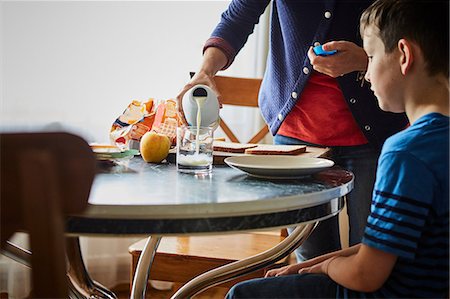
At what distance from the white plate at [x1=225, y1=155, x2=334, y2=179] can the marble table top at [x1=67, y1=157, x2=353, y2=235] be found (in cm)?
2

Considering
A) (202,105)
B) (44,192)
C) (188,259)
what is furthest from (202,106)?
(44,192)

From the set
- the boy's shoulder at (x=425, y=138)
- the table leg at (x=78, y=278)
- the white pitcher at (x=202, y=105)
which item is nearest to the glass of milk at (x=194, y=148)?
the white pitcher at (x=202, y=105)

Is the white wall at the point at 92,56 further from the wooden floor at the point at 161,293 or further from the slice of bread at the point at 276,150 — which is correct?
the slice of bread at the point at 276,150

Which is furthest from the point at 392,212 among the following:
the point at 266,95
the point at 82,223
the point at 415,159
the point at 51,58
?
the point at 51,58

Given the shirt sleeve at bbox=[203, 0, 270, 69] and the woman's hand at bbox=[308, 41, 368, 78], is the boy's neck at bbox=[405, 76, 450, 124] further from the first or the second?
the shirt sleeve at bbox=[203, 0, 270, 69]

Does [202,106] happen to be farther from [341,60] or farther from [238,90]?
[238,90]

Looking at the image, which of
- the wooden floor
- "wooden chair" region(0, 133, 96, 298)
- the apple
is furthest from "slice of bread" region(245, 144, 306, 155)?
the wooden floor

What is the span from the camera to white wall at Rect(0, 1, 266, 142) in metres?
2.33

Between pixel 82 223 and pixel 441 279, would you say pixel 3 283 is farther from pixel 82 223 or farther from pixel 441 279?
pixel 441 279

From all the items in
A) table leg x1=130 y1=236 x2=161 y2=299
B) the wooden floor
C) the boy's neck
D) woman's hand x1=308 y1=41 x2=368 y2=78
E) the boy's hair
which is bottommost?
the wooden floor

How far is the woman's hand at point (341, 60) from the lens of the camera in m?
1.41

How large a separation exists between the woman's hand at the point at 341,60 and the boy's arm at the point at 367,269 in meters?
0.53

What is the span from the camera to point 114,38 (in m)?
2.50

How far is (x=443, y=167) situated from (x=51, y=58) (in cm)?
178
